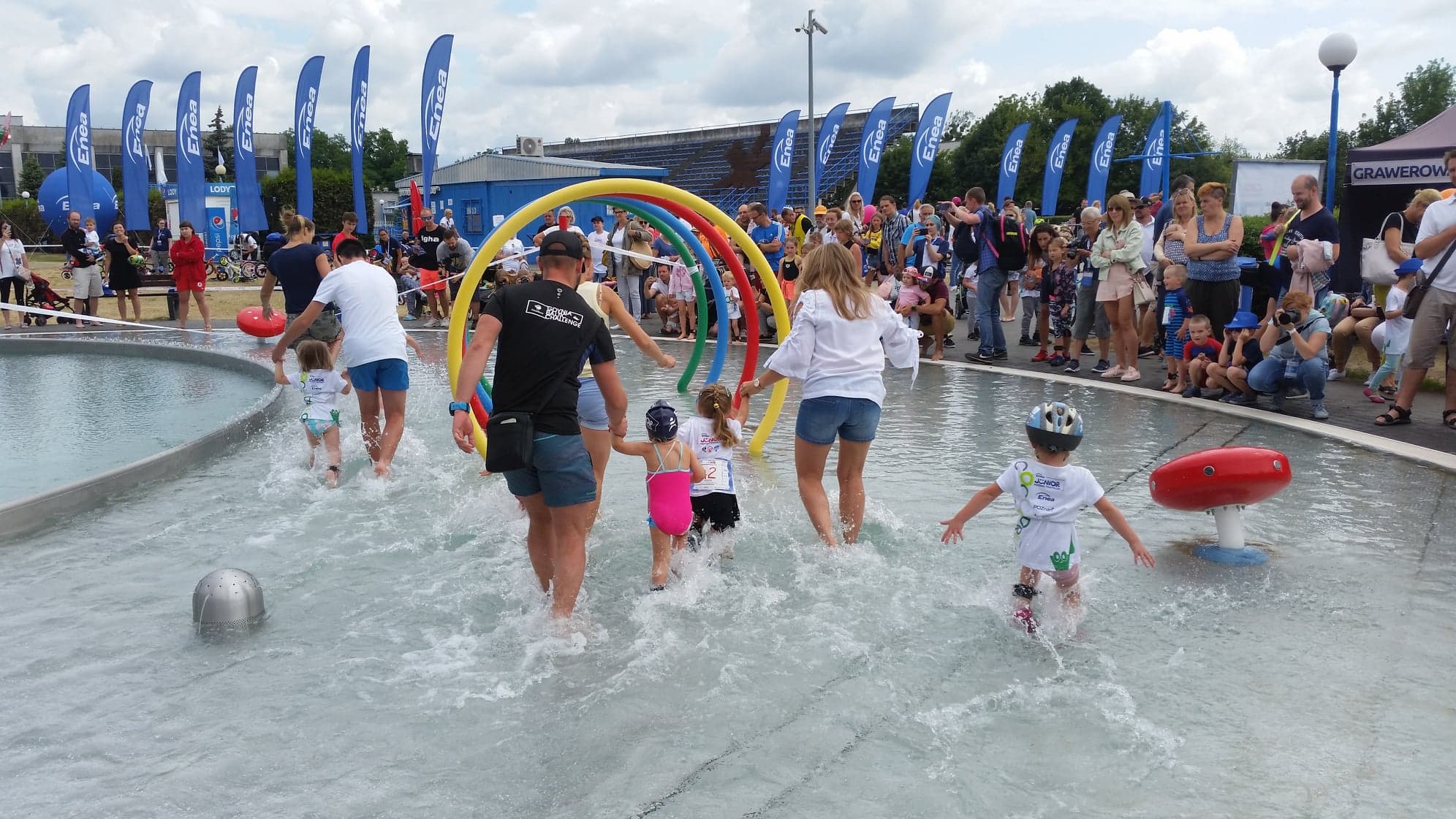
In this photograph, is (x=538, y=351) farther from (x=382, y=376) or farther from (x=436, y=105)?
(x=436, y=105)

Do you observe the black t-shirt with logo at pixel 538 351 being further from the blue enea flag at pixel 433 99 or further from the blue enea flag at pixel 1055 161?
the blue enea flag at pixel 1055 161

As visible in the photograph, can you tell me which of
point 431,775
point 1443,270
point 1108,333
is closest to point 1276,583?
point 431,775

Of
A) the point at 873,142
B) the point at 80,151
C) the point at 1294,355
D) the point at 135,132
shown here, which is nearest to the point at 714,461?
the point at 1294,355

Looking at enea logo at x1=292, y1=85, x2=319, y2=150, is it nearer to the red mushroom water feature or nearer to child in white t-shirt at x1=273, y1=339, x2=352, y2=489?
child in white t-shirt at x1=273, y1=339, x2=352, y2=489

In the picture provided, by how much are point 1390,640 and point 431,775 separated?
13.4 ft

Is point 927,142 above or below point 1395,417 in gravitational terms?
above

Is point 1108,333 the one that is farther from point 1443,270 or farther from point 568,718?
point 568,718

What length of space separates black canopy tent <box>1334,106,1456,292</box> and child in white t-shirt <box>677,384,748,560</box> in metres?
10.6

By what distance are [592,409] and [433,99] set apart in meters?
23.1

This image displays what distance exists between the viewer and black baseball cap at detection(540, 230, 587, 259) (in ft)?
16.1

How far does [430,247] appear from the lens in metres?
20.1

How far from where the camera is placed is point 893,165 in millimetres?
75250

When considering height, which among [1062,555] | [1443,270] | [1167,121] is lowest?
[1062,555]

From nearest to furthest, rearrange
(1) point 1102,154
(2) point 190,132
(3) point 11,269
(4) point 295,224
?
(4) point 295,224, (3) point 11,269, (1) point 1102,154, (2) point 190,132
